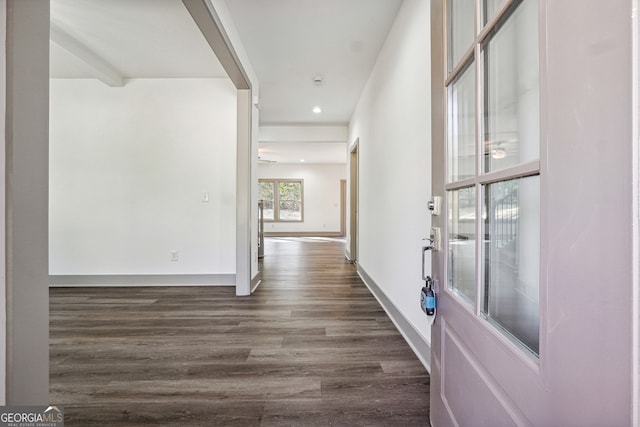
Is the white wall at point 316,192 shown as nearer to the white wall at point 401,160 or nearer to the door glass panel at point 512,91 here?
the white wall at point 401,160

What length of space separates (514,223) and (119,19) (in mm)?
3208

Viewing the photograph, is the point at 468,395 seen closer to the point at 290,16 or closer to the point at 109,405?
the point at 109,405

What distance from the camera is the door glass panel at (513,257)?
66cm

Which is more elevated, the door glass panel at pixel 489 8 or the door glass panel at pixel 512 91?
the door glass panel at pixel 489 8

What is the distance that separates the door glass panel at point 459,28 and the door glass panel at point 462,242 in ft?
1.53

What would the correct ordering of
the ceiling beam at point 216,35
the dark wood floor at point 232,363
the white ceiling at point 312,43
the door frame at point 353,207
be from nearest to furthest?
1. the dark wood floor at point 232,363
2. the ceiling beam at point 216,35
3. the white ceiling at point 312,43
4. the door frame at point 353,207

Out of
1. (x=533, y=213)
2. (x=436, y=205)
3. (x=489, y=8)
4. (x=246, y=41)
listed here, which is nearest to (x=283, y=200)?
(x=246, y=41)

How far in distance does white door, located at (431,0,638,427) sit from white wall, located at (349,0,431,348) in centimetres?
74

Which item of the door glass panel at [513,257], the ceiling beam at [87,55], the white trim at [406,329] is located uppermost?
the ceiling beam at [87,55]

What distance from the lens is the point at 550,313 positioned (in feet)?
1.74

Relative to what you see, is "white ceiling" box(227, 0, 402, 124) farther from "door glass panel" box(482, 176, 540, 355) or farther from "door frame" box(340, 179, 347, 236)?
"door frame" box(340, 179, 347, 236)

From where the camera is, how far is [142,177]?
140 inches

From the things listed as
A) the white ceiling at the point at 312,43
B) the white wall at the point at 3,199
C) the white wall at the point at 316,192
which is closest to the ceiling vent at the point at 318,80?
the white ceiling at the point at 312,43
